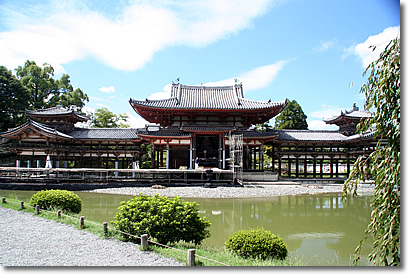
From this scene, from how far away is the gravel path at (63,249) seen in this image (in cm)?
490

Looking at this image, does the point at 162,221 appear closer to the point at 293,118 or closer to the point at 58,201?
the point at 58,201

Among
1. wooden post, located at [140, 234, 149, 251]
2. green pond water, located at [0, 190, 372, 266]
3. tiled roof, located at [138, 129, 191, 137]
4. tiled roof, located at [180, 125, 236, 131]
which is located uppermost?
tiled roof, located at [180, 125, 236, 131]

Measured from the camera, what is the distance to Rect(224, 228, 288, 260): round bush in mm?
5230

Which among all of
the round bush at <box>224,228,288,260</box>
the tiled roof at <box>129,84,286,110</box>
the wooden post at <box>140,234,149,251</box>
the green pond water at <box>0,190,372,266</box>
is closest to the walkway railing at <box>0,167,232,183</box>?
the green pond water at <box>0,190,372,266</box>

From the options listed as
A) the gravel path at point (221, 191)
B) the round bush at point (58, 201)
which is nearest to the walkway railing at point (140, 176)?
the gravel path at point (221, 191)

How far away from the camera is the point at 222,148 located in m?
22.1

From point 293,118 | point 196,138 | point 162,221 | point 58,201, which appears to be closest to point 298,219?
point 162,221

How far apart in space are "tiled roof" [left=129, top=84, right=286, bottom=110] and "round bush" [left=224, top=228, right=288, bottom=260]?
57.2 ft

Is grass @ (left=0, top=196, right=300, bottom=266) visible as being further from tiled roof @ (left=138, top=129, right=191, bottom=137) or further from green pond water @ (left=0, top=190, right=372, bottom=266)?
tiled roof @ (left=138, top=129, right=191, bottom=137)

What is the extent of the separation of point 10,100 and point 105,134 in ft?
48.8

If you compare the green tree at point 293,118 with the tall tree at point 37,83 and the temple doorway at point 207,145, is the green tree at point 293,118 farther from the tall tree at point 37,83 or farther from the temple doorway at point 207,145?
the tall tree at point 37,83

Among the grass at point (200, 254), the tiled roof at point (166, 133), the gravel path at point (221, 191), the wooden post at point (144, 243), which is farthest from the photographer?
the tiled roof at point (166, 133)

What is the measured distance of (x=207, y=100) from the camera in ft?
82.2

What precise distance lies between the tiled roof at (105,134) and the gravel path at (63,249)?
679 inches
